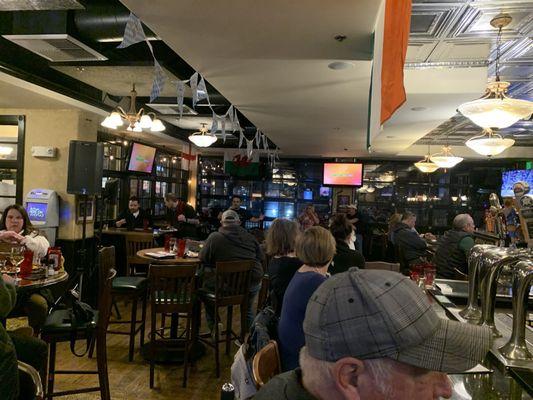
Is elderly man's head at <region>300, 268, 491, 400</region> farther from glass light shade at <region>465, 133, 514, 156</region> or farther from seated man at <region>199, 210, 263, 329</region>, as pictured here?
glass light shade at <region>465, 133, 514, 156</region>

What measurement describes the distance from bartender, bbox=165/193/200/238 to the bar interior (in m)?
0.05

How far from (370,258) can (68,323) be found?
27.3 feet

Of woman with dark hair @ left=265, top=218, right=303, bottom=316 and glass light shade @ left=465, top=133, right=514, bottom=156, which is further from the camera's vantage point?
glass light shade @ left=465, top=133, right=514, bottom=156

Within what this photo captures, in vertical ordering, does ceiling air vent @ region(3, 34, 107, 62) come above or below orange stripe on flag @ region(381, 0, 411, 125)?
above

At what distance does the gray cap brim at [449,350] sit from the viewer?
0.76 metres

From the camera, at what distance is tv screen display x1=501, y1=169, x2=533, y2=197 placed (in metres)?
8.38

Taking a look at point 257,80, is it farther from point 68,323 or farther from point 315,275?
point 68,323

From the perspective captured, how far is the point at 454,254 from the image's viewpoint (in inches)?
186

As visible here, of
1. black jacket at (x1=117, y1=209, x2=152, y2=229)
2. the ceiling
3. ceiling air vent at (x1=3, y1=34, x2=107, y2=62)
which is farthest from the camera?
black jacket at (x1=117, y1=209, x2=152, y2=229)

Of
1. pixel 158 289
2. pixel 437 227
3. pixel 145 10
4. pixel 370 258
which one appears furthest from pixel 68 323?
pixel 437 227

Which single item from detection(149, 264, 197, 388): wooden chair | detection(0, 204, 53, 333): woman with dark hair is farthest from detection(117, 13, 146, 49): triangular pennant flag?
detection(0, 204, 53, 333): woman with dark hair

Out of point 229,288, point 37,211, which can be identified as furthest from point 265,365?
point 37,211

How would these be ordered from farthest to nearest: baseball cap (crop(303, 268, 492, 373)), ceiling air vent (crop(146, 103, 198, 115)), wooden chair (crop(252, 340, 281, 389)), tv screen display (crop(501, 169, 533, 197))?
tv screen display (crop(501, 169, 533, 197))
ceiling air vent (crop(146, 103, 198, 115))
wooden chair (crop(252, 340, 281, 389))
baseball cap (crop(303, 268, 492, 373))

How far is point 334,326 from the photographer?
77cm
